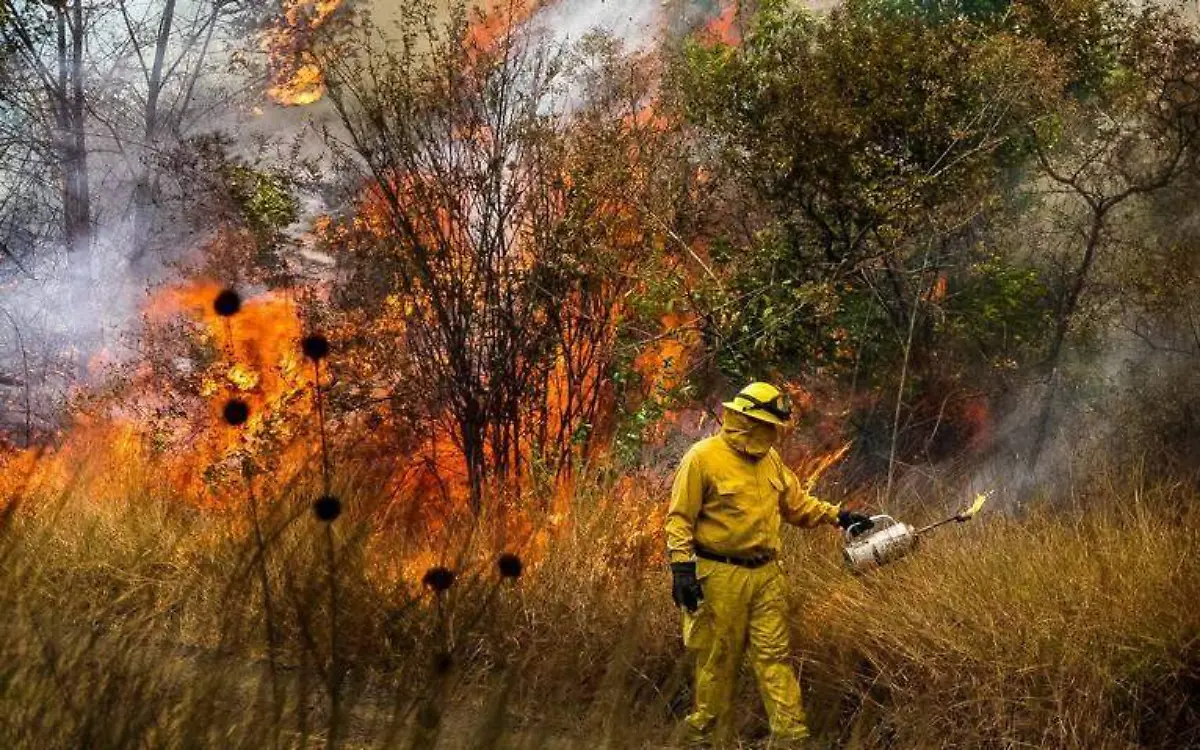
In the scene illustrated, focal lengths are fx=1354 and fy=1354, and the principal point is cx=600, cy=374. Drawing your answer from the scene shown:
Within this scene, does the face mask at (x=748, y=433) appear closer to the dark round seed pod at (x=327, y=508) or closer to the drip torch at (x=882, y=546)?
the drip torch at (x=882, y=546)

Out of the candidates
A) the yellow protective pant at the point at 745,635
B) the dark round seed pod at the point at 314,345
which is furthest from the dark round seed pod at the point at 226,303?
the yellow protective pant at the point at 745,635

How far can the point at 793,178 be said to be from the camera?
12.9 meters

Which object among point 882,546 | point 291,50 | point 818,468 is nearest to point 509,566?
point 882,546

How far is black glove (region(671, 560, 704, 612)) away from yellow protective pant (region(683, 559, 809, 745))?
4.6 inches

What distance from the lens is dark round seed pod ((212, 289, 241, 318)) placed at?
1727 mm

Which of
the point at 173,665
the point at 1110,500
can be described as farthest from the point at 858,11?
the point at 173,665

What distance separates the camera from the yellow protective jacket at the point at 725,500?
647 cm

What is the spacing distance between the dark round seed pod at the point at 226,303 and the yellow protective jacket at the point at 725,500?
4.83 metres

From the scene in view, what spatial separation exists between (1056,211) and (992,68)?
11.6ft

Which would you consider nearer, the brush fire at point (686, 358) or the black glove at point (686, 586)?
the black glove at point (686, 586)

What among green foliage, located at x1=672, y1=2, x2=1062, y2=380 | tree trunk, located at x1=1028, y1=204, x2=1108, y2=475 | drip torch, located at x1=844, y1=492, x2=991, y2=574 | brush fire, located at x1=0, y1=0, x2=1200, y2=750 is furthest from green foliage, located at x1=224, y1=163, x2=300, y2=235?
drip torch, located at x1=844, y1=492, x2=991, y2=574

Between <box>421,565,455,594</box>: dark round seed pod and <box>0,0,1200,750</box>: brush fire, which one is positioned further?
<box>0,0,1200,750</box>: brush fire

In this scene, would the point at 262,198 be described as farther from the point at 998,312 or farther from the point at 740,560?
the point at 740,560

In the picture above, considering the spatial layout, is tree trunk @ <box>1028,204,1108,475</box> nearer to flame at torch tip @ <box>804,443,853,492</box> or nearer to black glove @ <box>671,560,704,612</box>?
flame at torch tip @ <box>804,443,853,492</box>
